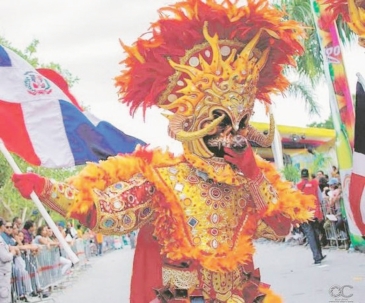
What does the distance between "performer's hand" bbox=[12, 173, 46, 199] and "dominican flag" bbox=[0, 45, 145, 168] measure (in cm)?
260

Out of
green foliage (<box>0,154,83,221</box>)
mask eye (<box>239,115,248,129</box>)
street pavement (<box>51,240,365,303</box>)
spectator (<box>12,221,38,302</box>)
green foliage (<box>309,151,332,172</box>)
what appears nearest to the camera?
mask eye (<box>239,115,248,129</box>)

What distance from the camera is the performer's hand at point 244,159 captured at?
4012 mm

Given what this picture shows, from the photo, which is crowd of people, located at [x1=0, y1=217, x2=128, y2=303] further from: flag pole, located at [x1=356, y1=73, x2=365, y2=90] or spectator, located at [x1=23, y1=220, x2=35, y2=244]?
flag pole, located at [x1=356, y1=73, x2=365, y2=90]

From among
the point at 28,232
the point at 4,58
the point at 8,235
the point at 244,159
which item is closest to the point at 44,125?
the point at 4,58

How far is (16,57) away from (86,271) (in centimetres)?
1099

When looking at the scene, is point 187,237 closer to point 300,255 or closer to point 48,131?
point 48,131

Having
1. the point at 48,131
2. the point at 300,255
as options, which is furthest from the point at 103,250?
the point at 48,131

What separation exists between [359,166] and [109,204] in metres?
4.50

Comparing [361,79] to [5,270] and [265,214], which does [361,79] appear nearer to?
[265,214]

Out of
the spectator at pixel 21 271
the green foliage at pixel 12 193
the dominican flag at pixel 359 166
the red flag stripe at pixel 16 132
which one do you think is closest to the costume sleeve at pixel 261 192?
the red flag stripe at pixel 16 132

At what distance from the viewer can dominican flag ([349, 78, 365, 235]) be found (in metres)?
7.62

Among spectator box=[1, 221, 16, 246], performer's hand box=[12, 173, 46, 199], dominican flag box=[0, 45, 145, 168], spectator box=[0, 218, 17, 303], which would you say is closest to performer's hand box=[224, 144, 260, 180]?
performer's hand box=[12, 173, 46, 199]

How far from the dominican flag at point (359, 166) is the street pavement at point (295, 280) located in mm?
897

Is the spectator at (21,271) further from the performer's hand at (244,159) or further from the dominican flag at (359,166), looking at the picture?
the performer's hand at (244,159)
